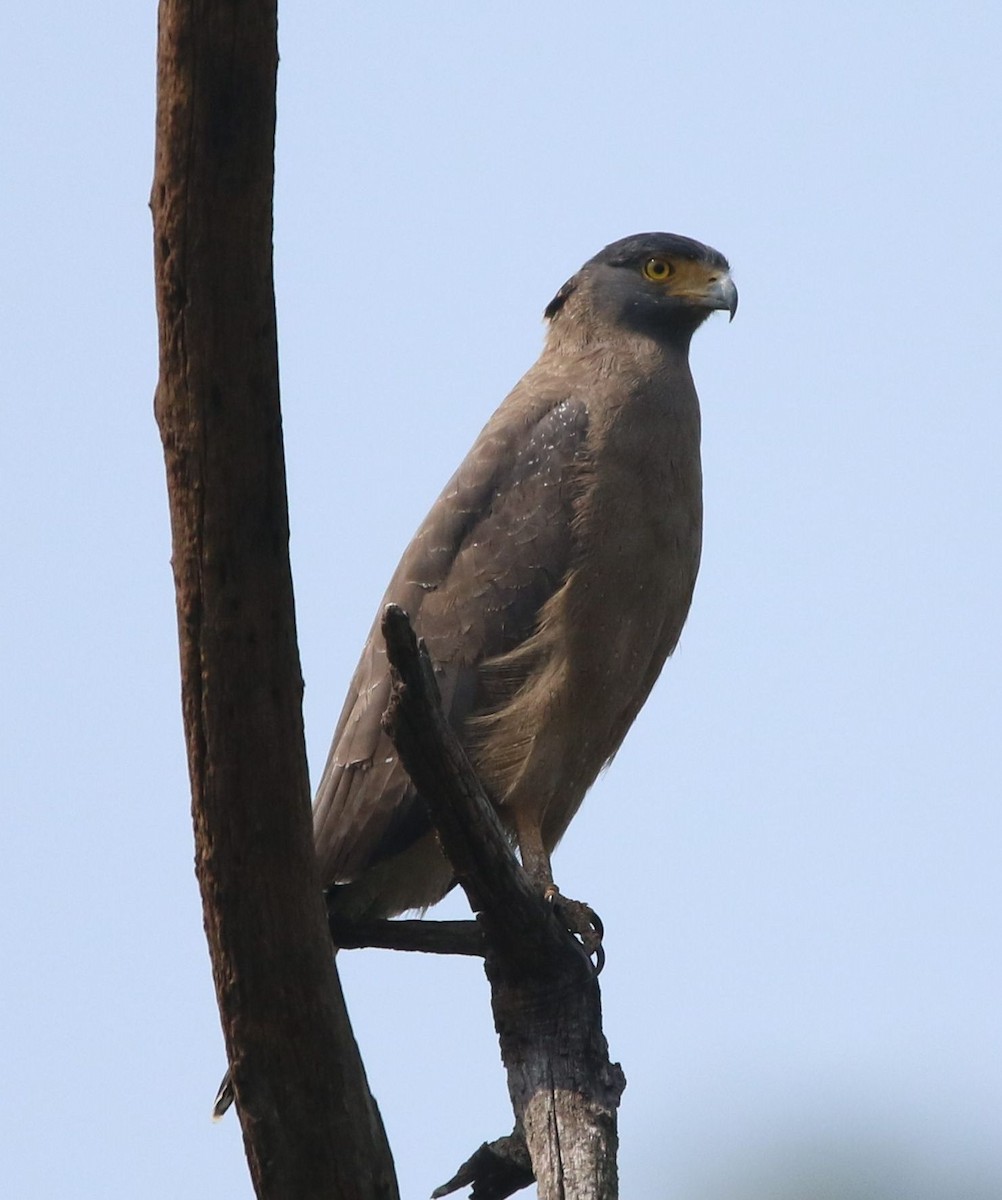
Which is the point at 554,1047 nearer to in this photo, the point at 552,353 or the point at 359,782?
the point at 359,782

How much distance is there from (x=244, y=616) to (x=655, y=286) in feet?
10.6

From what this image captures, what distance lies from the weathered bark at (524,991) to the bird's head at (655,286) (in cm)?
260

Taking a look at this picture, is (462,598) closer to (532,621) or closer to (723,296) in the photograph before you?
(532,621)

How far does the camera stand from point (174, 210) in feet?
11.8

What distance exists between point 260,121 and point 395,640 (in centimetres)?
119

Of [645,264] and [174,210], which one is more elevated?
[645,264]

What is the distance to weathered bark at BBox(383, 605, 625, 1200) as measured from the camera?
420cm

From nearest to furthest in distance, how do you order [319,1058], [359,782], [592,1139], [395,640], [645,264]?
[395,640]
[319,1058]
[592,1139]
[359,782]
[645,264]

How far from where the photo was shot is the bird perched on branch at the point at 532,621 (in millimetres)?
5668

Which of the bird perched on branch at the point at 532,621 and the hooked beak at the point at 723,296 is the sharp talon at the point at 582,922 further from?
the hooked beak at the point at 723,296

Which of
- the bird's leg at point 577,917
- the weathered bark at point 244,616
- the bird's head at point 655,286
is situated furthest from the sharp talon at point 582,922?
the bird's head at point 655,286

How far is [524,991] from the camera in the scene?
492cm

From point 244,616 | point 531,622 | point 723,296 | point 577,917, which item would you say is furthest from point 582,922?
point 723,296

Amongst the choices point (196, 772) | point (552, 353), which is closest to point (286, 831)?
point (196, 772)
